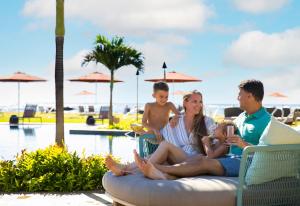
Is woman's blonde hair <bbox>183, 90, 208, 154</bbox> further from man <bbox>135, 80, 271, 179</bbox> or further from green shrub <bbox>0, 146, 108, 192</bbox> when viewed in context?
green shrub <bbox>0, 146, 108, 192</bbox>

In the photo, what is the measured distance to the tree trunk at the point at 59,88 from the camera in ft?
26.0

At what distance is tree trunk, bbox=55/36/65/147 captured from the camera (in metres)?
7.91

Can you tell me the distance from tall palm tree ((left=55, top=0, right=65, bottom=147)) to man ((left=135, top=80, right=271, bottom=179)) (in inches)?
150

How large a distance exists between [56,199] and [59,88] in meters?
2.64

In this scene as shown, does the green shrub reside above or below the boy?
below

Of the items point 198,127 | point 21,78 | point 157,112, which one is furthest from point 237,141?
point 21,78

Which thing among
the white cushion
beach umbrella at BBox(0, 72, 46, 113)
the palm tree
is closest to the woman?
the white cushion

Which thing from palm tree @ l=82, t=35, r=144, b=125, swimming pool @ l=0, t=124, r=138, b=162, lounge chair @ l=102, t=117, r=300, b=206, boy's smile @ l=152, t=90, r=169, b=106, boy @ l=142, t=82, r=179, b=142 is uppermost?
palm tree @ l=82, t=35, r=144, b=125

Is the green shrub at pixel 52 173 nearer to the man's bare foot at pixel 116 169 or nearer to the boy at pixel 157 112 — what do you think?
the boy at pixel 157 112

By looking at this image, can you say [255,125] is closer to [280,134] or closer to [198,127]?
[280,134]

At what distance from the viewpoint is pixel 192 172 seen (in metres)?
4.15

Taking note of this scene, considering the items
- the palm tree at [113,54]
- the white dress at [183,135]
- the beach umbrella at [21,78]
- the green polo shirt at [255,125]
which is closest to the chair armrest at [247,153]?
the green polo shirt at [255,125]

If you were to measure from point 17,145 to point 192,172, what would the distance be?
11.6 m

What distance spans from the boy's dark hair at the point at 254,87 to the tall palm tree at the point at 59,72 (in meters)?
4.08
